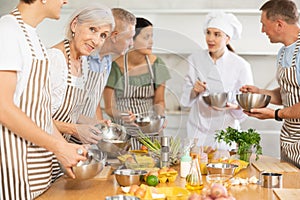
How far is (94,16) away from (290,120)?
1.20 metres

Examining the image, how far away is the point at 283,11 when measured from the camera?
120 inches

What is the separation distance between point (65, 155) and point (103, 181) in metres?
0.41

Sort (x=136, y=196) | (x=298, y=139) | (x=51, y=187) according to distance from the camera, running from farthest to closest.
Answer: (x=298, y=139)
(x=51, y=187)
(x=136, y=196)

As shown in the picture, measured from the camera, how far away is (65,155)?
78.2 inches

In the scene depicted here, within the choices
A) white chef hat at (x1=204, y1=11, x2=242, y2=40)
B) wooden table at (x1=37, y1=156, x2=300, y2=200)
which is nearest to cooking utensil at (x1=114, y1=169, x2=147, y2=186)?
wooden table at (x1=37, y1=156, x2=300, y2=200)

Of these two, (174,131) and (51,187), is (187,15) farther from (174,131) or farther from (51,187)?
(51,187)

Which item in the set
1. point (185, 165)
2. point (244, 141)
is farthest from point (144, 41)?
point (244, 141)

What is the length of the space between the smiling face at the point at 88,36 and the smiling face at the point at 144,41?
0.15 metres

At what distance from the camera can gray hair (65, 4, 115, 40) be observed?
8.33 feet

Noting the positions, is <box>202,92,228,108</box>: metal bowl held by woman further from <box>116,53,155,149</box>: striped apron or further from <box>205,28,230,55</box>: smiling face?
<box>205,28,230,55</box>: smiling face

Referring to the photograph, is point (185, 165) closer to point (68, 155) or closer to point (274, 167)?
point (274, 167)

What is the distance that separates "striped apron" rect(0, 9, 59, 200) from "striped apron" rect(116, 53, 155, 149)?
60 centimetres

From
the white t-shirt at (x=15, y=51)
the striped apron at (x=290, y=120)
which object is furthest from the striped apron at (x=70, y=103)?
the striped apron at (x=290, y=120)

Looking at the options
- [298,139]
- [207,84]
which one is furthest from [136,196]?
[298,139]
